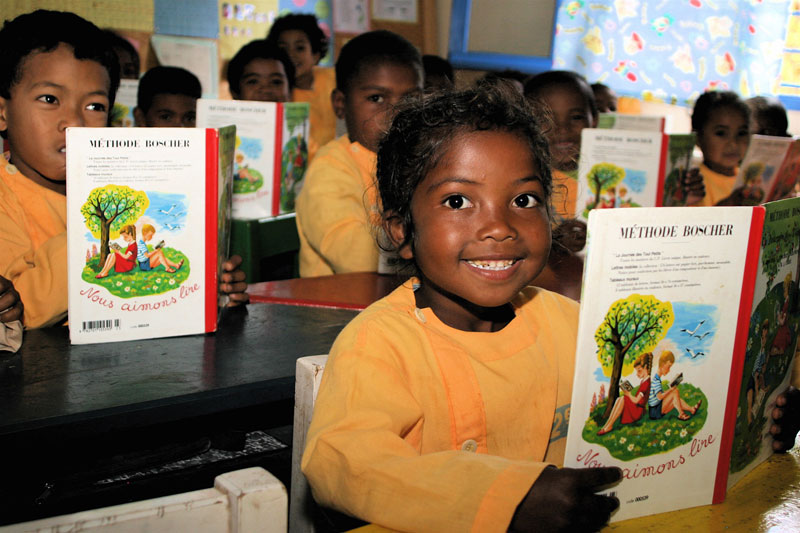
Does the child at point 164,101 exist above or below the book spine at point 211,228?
above

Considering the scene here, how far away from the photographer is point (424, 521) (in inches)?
27.5

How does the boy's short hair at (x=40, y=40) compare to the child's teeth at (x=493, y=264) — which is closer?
the child's teeth at (x=493, y=264)

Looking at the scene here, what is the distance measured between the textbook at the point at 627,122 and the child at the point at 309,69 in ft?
5.36

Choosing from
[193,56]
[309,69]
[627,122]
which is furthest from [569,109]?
[193,56]

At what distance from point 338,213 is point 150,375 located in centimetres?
110

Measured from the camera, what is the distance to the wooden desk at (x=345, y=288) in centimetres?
156

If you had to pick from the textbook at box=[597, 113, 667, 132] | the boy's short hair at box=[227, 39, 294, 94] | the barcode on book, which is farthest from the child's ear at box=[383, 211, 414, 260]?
the boy's short hair at box=[227, 39, 294, 94]

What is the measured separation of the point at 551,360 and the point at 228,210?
0.70 metres

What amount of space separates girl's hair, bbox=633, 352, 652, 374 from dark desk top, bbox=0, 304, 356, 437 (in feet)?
1.73

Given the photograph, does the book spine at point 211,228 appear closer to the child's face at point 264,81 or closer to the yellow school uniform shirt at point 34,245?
the yellow school uniform shirt at point 34,245

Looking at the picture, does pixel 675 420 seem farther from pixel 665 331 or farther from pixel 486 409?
pixel 486 409

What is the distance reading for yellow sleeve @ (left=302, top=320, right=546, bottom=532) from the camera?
69 centimetres

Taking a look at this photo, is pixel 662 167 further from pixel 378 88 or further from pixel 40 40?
pixel 40 40

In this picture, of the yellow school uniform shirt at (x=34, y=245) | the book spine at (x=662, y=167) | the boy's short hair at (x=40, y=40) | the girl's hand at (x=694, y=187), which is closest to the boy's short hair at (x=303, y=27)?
the girl's hand at (x=694, y=187)
